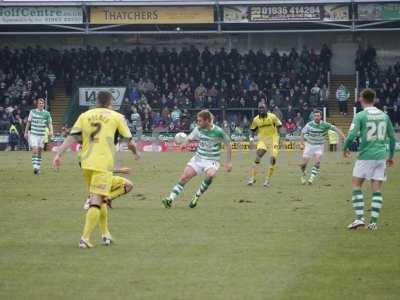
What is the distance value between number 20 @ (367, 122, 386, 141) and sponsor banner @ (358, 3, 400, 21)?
3730 centimetres

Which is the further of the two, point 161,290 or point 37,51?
point 37,51

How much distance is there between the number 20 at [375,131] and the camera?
14.7 metres

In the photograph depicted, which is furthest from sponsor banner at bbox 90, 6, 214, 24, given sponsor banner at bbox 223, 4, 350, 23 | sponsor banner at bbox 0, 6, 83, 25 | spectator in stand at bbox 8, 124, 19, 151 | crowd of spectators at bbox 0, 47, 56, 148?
spectator in stand at bbox 8, 124, 19, 151

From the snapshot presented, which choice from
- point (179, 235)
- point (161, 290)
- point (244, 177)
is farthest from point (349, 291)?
point (244, 177)

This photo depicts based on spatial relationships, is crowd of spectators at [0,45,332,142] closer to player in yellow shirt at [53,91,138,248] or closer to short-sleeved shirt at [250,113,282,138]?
short-sleeved shirt at [250,113,282,138]

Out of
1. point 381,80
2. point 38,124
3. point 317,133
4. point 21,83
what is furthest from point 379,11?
point 38,124

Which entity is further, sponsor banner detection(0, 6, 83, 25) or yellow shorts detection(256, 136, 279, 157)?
sponsor banner detection(0, 6, 83, 25)

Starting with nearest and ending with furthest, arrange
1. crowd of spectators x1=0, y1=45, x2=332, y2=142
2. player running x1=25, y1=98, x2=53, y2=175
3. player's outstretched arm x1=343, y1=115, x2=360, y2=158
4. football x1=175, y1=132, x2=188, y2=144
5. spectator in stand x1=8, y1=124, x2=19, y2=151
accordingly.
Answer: player's outstretched arm x1=343, y1=115, x2=360, y2=158, player running x1=25, y1=98, x2=53, y2=175, football x1=175, y1=132, x2=188, y2=144, spectator in stand x1=8, y1=124, x2=19, y2=151, crowd of spectators x1=0, y1=45, x2=332, y2=142

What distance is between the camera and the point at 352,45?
2186 inches

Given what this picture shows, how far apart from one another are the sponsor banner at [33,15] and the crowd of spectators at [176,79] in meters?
2.66

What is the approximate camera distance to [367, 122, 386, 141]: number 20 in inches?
577

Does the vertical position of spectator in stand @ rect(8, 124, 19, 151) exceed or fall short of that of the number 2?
it falls short

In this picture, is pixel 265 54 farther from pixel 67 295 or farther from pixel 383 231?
pixel 67 295

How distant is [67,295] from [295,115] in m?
40.0
